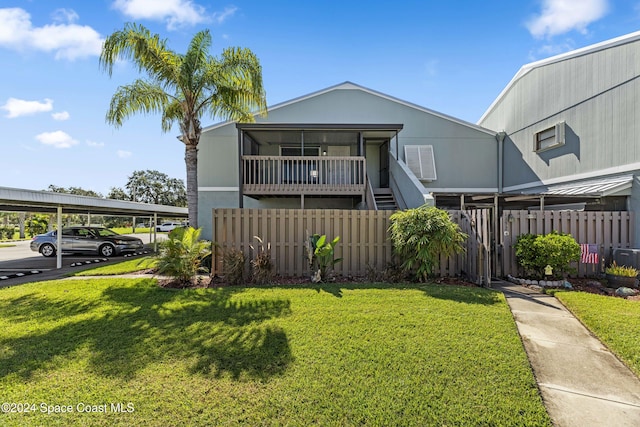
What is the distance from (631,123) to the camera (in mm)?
8023

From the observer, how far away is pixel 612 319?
172 inches

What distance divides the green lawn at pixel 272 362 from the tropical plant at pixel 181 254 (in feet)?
4.00

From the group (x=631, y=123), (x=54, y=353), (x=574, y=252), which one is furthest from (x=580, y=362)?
(x=631, y=123)

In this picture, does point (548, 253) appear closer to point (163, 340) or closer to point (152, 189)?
point (163, 340)

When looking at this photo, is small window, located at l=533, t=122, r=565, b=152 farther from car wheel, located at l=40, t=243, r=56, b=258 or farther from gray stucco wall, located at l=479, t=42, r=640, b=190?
car wheel, located at l=40, t=243, r=56, b=258

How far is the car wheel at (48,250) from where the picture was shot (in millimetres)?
13655

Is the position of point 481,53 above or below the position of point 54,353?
Answer: above

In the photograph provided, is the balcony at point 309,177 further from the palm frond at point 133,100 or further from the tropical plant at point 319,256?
the tropical plant at point 319,256

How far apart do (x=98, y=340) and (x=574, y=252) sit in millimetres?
9003

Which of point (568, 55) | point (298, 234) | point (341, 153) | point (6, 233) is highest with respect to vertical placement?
point (568, 55)

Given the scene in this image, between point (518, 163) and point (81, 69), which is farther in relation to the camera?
point (518, 163)

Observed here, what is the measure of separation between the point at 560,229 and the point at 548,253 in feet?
4.36

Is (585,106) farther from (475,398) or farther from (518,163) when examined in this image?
(475,398)

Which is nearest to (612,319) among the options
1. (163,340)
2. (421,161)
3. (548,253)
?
(548,253)
